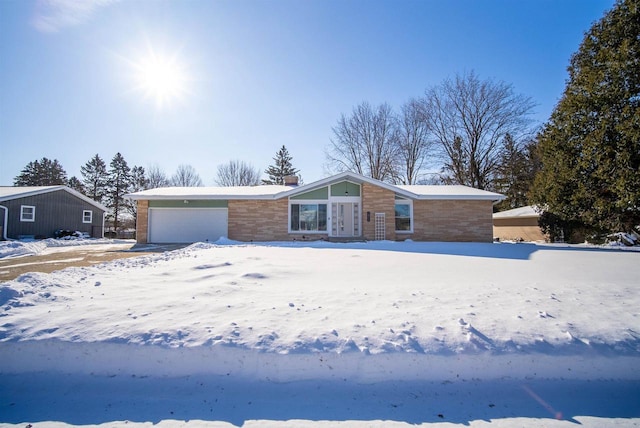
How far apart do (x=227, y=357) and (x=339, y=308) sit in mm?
A: 1490

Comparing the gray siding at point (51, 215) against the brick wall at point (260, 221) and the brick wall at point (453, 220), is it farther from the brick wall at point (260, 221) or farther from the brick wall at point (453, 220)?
the brick wall at point (453, 220)

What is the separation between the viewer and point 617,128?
11.6 metres

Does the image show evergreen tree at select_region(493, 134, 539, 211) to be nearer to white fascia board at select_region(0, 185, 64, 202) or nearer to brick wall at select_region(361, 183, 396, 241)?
brick wall at select_region(361, 183, 396, 241)

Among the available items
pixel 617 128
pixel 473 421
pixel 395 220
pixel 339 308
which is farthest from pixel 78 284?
pixel 617 128

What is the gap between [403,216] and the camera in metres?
16.5

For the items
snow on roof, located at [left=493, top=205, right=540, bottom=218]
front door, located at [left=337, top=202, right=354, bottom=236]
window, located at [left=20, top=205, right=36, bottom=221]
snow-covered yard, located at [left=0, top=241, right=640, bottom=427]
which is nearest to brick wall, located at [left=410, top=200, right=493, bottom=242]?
front door, located at [left=337, top=202, right=354, bottom=236]

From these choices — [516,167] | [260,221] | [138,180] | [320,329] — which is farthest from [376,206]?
[138,180]

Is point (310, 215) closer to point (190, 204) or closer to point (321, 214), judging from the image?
point (321, 214)

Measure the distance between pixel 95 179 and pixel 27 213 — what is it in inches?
784

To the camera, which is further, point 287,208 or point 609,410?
point 287,208

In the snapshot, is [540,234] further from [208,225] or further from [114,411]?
[114,411]

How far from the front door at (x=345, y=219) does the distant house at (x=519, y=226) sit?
12709 mm

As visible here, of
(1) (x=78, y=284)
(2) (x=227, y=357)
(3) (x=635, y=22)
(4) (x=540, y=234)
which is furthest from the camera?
(4) (x=540, y=234)

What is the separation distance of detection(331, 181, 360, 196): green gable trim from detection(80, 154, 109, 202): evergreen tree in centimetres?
3306
